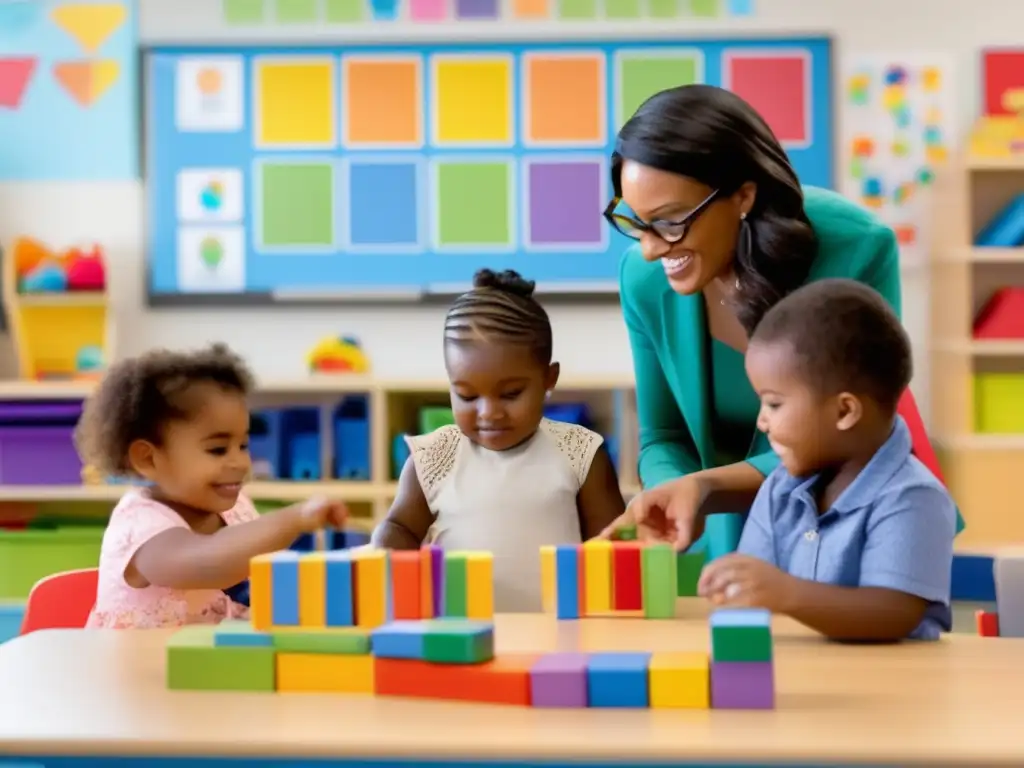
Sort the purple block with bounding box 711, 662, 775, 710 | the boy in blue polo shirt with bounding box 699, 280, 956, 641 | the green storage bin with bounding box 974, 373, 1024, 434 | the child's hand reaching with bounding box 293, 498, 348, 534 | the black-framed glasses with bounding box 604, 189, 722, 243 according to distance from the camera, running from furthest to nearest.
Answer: the green storage bin with bounding box 974, 373, 1024, 434, the black-framed glasses with bounding box 604, 189, 722, 243, the child's hand reaching with bounding box 293, 498, 348, 534, the boy in blue polo shirt with bounding box 699, 280, 956, 641, the purple block with bounding box 711, 662, 775, 710

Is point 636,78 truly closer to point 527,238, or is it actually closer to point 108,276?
point 527,238

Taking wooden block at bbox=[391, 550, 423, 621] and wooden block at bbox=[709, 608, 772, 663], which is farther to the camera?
wooden block at bbox=[391, 550, 423, 621]

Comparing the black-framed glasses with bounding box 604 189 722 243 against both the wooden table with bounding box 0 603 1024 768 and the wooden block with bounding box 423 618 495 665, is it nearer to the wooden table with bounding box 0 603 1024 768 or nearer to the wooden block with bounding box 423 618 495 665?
the wooden table with bounding box 0 603 1024 768

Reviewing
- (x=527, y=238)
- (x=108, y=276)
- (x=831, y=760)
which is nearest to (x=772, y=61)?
(x=527, y=238)

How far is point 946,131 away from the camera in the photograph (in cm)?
463

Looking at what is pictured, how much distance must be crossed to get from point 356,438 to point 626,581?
116 inches

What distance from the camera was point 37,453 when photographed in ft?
14.3

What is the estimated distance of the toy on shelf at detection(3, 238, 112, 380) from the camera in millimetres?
4477

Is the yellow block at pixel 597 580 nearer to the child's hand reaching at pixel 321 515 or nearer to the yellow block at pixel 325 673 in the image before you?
the child's hand reaching at pixel 321 515

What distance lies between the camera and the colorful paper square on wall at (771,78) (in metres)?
4.61

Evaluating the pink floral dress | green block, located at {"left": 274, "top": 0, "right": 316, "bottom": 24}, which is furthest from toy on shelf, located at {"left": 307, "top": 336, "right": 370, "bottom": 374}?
the pink floral dress

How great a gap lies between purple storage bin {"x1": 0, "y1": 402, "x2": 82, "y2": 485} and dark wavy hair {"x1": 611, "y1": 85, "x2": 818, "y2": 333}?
299 cm

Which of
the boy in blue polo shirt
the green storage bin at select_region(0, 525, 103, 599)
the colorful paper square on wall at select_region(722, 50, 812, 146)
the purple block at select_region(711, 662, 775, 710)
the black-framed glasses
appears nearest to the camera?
the purple block at select_region(711, 662, 775, 710)

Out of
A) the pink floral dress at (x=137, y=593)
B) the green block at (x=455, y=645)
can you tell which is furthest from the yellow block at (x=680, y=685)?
the pink floral dress at (x=137, y=593)
